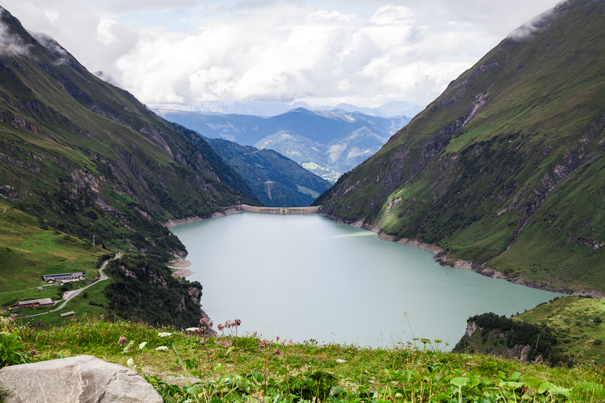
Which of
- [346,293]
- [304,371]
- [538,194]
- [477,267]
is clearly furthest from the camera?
[538,194]

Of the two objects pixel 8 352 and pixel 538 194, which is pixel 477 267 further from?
pixel 8 352

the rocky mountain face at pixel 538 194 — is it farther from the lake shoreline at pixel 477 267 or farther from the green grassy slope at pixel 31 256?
the green grassy slope at pixel 31 256

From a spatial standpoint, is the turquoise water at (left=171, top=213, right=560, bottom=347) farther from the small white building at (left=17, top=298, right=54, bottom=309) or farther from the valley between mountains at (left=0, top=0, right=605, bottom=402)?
the small white building at (left=17, top=298, right=54, bottom=309)

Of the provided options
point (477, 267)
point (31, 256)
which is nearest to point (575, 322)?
point (477, 267)

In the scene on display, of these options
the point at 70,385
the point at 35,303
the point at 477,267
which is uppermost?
the point at 70,385

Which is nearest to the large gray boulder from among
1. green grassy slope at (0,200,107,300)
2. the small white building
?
the small white building

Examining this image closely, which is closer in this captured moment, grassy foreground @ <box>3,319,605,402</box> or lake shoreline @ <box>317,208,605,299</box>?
grassy foreground @ <box>3,319,605,402</box>

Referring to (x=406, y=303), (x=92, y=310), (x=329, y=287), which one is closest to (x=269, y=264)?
(x=329, y=287)
